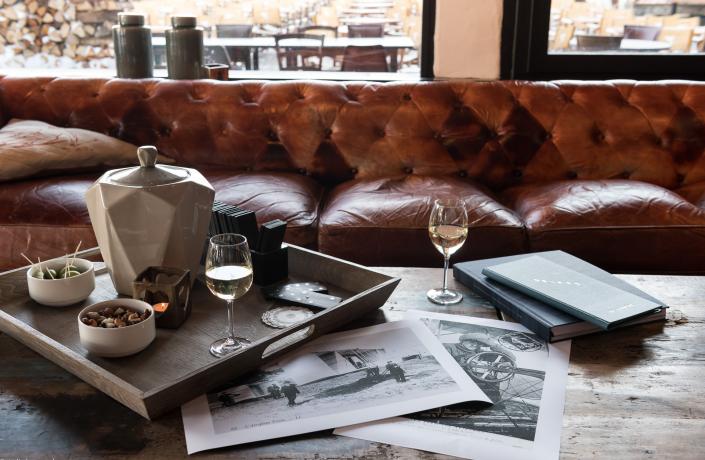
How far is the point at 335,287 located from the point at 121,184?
45 centimetres

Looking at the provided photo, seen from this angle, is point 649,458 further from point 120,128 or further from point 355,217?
point 120,128

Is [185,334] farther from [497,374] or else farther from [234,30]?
[234,30]

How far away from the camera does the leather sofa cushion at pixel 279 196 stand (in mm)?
2033

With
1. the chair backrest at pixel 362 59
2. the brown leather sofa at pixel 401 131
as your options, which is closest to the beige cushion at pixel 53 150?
the brown leather sofa at pixel 401 131

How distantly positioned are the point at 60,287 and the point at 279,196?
3.41ft

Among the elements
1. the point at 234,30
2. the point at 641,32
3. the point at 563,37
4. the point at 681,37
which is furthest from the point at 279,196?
the point at 681,37

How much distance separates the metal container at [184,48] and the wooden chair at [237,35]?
1.39 feet

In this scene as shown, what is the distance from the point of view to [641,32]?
9.86ft

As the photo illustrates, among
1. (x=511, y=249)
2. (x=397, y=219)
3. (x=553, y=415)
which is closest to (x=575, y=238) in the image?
(x=511, y=249)

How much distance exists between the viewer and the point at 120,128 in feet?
8.55

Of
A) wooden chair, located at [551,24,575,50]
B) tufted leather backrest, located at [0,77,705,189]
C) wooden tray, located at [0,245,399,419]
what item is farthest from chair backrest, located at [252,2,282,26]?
wooden tray, located at [0,245,399,419]

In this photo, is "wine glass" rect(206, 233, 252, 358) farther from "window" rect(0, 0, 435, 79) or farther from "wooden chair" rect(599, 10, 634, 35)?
"wooden chair" rect(599, 10, 634, 35)

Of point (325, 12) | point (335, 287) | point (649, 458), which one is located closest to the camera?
point (649, 458)

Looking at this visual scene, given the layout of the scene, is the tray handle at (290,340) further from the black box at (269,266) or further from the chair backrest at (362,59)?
the chair backrest at (362,59)
